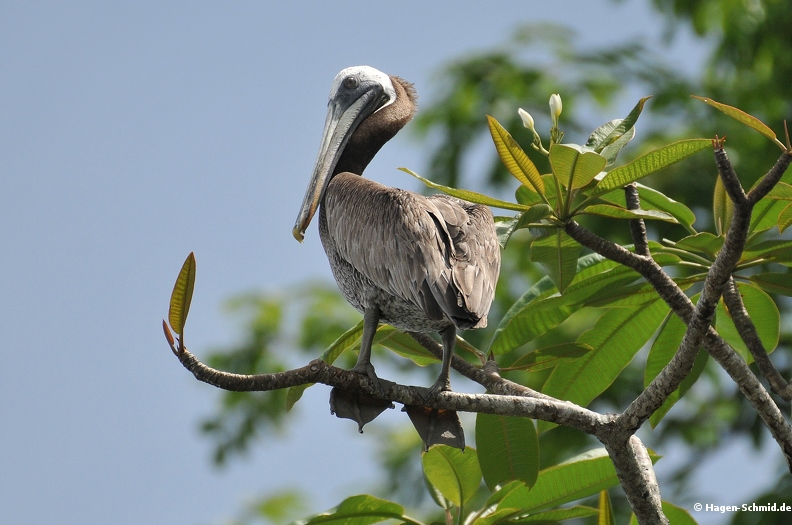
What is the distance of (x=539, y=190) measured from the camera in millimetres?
3441

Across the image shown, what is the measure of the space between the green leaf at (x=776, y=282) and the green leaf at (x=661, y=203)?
0.37 m

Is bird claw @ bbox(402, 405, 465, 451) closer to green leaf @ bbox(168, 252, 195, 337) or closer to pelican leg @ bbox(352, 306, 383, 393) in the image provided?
pelican leg @ bbox(352, 306, 383, 393)

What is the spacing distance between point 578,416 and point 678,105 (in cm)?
746

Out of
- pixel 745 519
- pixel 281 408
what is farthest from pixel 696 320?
pixel 281 408

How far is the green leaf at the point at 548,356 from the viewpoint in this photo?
378 cm

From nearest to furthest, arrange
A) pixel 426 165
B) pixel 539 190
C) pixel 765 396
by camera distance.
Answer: pixel 765 396
pixel 539 190
pixel 426 165

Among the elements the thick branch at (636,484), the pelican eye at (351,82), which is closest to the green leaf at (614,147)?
the thick branch at (636,484)

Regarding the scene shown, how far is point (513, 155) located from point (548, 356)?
924 mm

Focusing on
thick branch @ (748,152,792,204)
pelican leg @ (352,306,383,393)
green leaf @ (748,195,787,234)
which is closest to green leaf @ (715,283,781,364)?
green leaf @ (748,195,787,234)

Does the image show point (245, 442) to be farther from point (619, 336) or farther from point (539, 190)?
point (539, 190)

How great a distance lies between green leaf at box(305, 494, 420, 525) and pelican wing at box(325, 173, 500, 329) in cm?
80

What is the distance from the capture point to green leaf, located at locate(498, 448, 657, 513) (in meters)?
3.67

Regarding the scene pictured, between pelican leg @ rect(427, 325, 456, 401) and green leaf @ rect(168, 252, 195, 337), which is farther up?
green leaf @ rect(168, 252, 195, 337)

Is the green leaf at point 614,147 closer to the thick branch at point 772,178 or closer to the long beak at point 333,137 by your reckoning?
the thick branch at point 772,178
